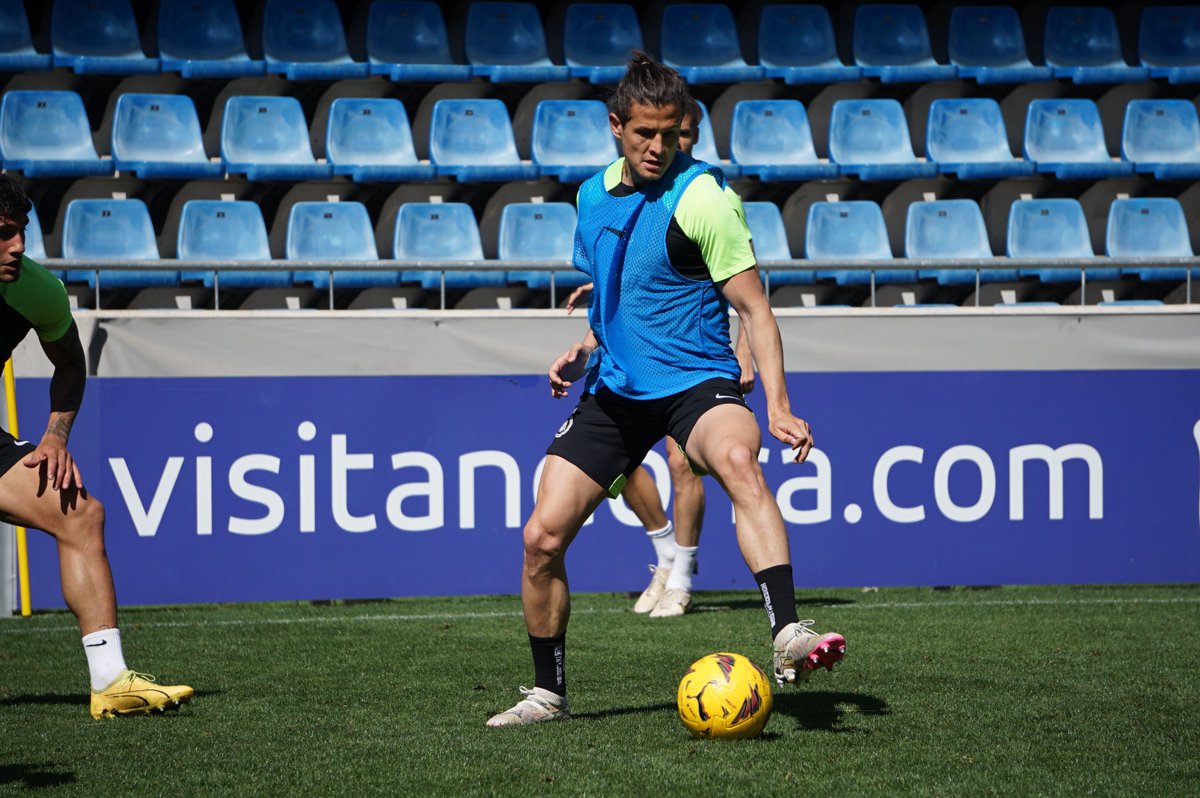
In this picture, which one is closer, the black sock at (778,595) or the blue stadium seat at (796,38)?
the black sock at (778,595)

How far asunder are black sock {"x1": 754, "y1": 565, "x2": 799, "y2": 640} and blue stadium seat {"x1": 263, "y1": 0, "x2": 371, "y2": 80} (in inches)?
363

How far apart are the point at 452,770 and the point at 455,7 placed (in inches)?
418

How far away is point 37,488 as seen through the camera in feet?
16.8

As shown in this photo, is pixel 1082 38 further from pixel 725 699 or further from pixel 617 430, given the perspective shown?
pixel 725 699

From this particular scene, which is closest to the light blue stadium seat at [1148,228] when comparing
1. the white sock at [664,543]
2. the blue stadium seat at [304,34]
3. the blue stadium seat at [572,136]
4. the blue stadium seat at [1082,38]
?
the blue stadium seat at [1082,38]

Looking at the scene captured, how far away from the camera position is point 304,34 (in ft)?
41.8

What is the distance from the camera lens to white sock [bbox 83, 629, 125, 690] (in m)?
5.11

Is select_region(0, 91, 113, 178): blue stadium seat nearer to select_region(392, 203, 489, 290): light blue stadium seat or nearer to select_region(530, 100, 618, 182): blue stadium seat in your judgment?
select_region(392, 203, 489, 290): light blue stadium seat

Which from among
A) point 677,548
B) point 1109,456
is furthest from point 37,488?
point 1109,456

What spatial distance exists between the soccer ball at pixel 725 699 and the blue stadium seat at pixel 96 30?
945 cm

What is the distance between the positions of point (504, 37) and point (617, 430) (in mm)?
9167

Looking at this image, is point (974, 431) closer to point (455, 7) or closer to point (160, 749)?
point (160, 749)

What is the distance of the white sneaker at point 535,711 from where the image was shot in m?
4.78

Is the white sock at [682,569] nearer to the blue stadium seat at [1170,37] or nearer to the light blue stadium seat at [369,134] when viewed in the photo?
the light blue stadium seat at [369,134]
